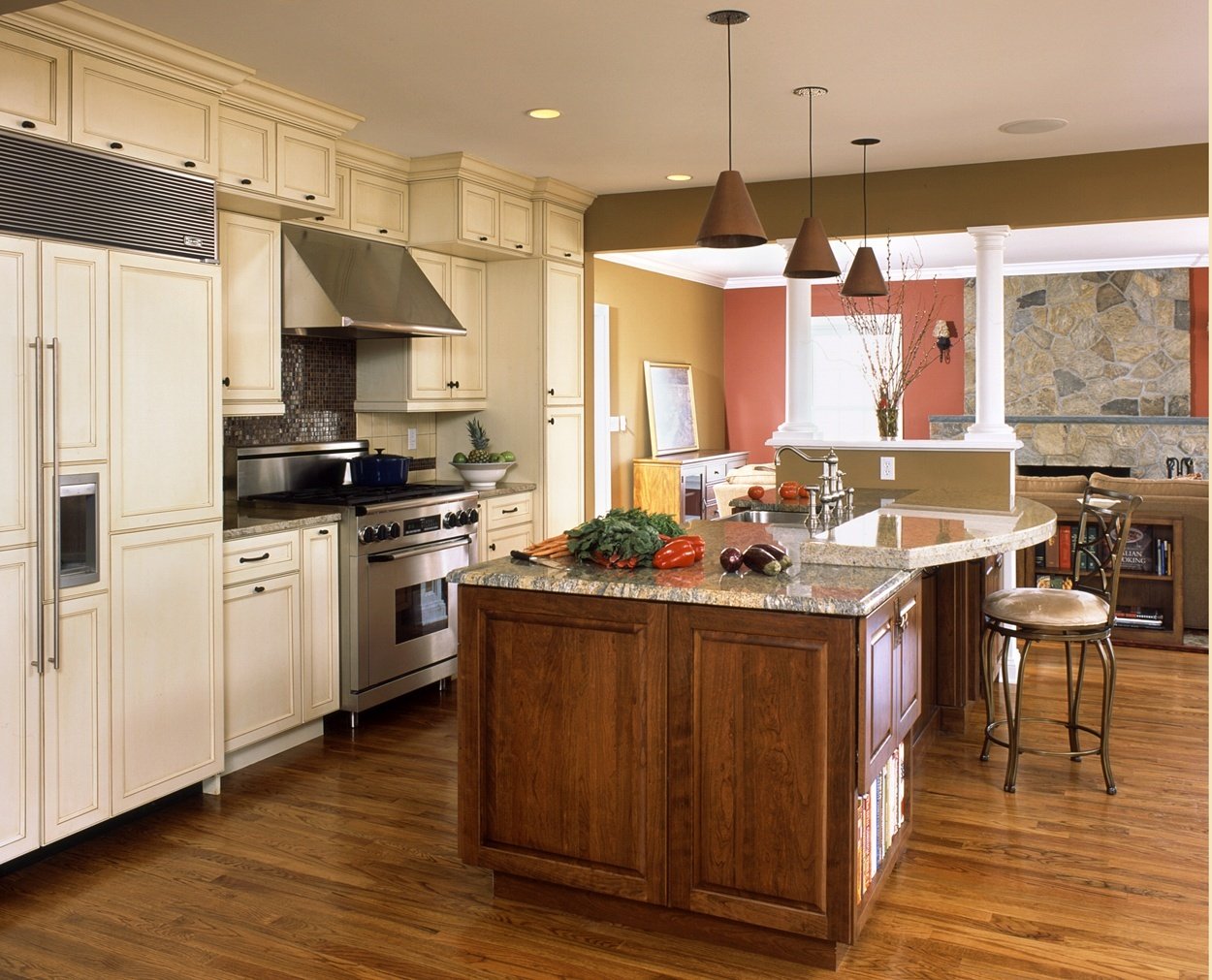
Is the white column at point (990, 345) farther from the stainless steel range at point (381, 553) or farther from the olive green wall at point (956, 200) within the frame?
the stainless steel range at point (381, 553)

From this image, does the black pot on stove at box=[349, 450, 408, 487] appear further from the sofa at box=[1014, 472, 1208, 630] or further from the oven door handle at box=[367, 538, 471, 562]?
the sofa at box=[1014, 472, 1208, 630]

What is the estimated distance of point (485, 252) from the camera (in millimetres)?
5816

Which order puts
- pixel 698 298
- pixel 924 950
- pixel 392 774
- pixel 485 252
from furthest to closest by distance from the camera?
pixel 698 298, pixel 485 252, pixel 392 774, pixel 924 950

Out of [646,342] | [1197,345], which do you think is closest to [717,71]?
[646,342]

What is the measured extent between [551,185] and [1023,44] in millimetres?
2794

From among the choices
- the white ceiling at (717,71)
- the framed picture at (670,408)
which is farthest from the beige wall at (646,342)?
the white ceiling at (717,71)

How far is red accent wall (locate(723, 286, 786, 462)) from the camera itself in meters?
11.1

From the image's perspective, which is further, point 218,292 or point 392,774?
point 392,774

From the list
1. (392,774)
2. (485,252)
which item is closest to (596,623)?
(392,774)

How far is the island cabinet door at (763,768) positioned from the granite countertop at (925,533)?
0.47 meters

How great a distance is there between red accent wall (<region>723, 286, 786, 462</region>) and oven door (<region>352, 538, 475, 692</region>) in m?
6.37

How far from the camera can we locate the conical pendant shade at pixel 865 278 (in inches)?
183

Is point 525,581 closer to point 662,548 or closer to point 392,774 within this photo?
point 662,548

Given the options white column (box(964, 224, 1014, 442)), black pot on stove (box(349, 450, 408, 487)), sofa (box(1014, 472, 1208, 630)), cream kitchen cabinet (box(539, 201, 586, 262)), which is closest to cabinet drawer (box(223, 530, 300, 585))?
black pot on stove (box(349, 450, 408, 487))
